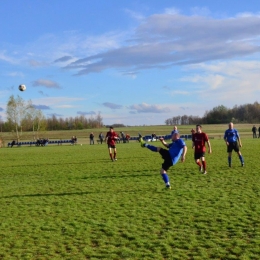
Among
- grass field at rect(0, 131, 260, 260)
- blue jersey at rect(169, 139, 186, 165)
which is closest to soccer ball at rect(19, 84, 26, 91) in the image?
grass field at rect(0, 131, 260, 260)

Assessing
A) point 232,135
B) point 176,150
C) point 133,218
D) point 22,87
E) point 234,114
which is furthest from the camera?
point 234,114

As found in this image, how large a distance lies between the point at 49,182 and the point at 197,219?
26.9 feet

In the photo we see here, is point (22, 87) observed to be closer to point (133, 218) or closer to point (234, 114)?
point (133, 218)

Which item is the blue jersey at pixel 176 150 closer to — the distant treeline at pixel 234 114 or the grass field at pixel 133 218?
the grass field at pixel 133 218

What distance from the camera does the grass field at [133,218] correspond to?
6.64 metres

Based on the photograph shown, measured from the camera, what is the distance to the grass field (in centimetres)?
664

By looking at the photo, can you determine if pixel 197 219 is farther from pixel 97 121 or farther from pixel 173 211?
pixel 97 121

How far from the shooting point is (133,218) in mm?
8773

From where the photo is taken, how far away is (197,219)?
8438 millimetres

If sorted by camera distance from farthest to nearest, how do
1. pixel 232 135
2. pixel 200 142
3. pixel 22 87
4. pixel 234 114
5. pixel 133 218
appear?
pixel 234 114, pixel 22 87, pixel 232 135, pixel 200 142, pixel 133 218

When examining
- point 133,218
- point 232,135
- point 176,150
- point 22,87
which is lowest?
point 133,218

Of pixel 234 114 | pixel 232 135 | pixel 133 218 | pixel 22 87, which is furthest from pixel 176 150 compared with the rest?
pixel 234 114

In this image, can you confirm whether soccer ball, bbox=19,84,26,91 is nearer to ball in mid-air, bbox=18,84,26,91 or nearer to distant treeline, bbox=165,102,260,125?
ball in mid-air, bbox=18,84,26,91

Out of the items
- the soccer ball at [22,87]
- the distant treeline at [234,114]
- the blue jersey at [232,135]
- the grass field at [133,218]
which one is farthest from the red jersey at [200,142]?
the distant treeline at [234,114]
